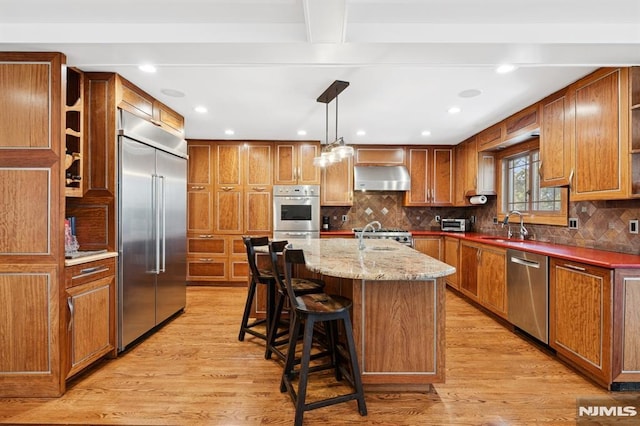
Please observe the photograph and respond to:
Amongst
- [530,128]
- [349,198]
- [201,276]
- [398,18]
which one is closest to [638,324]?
[530,128]

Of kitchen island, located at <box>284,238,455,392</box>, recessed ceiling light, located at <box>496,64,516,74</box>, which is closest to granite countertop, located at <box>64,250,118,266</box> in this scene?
kitchen island, located at <box>284,238,455,392</box>

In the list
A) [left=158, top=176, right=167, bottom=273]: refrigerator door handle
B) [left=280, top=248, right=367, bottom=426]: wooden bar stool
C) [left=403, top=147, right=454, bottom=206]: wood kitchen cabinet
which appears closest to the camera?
[left=280, top=248, right=367, bottom=426]: wooden bar stool

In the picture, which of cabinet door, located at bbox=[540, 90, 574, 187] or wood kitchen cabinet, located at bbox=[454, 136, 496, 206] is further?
wood kitchen cabinet, located at bbox=[454, 136, 496, 206]

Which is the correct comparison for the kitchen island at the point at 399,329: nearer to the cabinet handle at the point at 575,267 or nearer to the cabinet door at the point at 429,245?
the cabinet handle at the point at 575,267

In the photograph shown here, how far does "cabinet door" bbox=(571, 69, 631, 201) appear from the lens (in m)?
2.40

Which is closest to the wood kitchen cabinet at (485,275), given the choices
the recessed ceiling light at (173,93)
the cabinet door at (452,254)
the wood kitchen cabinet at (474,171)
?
the cabinet door at (452,254)

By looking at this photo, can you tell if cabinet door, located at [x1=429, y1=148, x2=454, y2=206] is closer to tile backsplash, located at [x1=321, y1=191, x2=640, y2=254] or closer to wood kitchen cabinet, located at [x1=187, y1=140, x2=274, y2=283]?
tile backsplash, located at [x1=321, y1=191, x2=640, y2=254]

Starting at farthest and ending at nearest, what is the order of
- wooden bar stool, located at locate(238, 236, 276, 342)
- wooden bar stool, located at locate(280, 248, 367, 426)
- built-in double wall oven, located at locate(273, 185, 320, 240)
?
1. built-in double wall oven, located at locate(273, 185, 320, 240)
2. wooden bar stool, located at locate(238, 236, 276, 342)
3. wooden bar stool, located at locate(280, 248, 367, 426)

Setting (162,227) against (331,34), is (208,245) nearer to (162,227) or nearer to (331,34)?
(162,227)

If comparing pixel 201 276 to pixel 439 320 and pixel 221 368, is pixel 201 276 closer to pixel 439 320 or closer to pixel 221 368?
pixel 221 368

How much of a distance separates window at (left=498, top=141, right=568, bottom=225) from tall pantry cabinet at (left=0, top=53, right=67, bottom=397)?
4502mm

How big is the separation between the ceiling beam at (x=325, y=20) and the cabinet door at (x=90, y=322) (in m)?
2.31

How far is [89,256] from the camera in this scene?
2410mm

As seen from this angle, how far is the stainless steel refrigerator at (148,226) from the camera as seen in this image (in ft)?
9.04
